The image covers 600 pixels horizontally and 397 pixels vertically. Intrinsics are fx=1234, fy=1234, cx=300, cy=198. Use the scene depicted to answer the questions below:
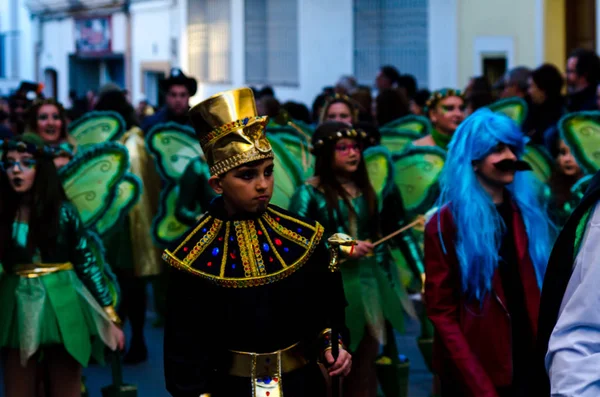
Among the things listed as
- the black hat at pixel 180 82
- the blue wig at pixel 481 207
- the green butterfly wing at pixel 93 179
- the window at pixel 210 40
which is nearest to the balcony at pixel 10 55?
the window at pixel 210 40

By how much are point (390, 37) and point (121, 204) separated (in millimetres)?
14782

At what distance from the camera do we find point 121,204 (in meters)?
7.43

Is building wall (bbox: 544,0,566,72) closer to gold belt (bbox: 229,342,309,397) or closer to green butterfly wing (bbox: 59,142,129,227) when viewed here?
green butterfly wing (bbox: 59,142,129,227)

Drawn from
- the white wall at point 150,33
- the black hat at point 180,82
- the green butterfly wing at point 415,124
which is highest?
the white wall at point 150,33

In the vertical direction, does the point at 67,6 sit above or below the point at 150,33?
above

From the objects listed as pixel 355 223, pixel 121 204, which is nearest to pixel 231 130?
pixel 355 223

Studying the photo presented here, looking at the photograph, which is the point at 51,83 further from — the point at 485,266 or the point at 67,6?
the point at 485,266

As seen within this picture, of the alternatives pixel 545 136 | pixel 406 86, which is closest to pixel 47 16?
pixel 406 86

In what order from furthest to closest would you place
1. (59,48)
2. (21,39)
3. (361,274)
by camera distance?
(21,39) < (59,48) < (361,274)

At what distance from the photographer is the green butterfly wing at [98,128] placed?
9.26 metres

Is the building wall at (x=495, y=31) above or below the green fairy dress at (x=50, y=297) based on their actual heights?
above

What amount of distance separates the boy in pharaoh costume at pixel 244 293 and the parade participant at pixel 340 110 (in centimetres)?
466

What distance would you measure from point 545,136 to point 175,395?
18.3 feet

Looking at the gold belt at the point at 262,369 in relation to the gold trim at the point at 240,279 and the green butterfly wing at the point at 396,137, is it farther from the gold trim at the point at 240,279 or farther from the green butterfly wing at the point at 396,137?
the green butterfly wing at the point at 396,137
